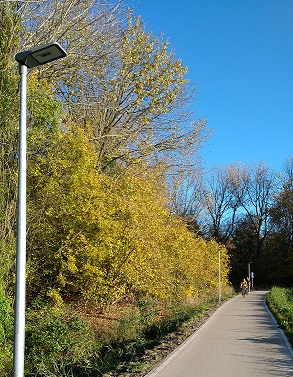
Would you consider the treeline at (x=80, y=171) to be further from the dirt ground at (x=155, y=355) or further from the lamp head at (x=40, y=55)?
the lamp head at (x=40, y=55)

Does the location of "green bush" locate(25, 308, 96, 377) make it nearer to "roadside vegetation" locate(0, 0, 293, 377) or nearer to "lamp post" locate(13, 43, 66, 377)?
"roadside vegetation" locate(0, 0, 293, 377)

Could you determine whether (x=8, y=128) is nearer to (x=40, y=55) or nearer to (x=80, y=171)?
(x=80, y=171)

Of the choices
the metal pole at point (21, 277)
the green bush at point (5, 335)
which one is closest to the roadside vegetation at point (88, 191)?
the green bush at point (5, 335)

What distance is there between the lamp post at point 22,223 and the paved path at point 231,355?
12.4 ft

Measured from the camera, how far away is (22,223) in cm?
518

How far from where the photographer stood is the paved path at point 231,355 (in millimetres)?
8227

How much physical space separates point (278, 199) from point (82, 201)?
56319 millimetres

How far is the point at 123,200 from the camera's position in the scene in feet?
56.0

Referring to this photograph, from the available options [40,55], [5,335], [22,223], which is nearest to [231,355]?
[5,335]

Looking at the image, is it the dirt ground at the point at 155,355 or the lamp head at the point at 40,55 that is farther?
the dirt ground at the point at 155,355

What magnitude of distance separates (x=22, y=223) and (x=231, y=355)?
21.7ft

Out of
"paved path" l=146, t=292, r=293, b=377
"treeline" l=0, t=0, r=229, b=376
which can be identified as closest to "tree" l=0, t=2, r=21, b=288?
"treeline" l=0, t=0, r=229, b=376

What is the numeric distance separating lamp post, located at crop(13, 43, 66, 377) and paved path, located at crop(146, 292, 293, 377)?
3786 mm

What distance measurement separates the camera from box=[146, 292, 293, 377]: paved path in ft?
27.0
